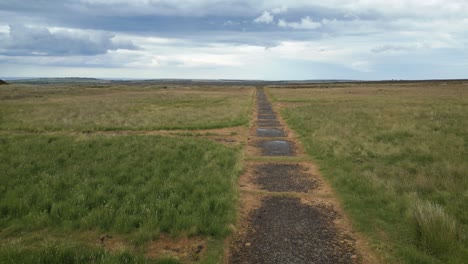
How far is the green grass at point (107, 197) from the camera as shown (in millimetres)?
6598

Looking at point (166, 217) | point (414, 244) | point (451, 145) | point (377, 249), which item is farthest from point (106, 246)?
point (451, 145)

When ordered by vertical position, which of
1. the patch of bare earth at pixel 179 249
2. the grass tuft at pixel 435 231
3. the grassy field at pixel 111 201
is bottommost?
the patch of bare earth at pixel 179 249

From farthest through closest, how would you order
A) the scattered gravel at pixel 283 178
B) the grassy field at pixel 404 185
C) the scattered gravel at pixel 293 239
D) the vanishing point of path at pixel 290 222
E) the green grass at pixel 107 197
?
1. the scattered gravel at pixel 283 178
2. the green grass at pixel 107 197
3. the grassy field at pixel 404 185
4. the vanishing point of path at pixel 290 222
5. the scattered gravel at pixel 293 239

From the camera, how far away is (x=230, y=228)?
7.10m

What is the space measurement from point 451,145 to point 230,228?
44.2ft

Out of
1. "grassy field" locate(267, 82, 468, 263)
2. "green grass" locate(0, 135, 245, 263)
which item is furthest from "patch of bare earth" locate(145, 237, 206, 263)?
"grassy field" locate(267, 82, 468, 263)

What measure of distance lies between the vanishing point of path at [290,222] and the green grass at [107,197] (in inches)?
21.9

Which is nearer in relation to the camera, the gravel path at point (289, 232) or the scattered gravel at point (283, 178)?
the gravel path at point (289, 232)

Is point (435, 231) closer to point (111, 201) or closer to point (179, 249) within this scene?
point (179, 249)

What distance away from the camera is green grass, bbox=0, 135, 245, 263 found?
21.6 feet

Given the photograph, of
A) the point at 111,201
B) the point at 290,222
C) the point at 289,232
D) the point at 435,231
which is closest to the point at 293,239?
the point at 289,232

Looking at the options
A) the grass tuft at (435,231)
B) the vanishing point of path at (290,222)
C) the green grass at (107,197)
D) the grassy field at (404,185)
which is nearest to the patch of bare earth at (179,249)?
the green grass at (107,197)

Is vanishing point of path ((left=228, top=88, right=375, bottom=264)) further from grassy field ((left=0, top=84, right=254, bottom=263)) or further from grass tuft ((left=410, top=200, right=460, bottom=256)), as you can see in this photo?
grass tuft ((left=410, top=200, right=460, bottom=256))

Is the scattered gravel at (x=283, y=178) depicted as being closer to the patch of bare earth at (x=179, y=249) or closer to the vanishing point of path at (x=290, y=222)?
the vanishing point of path at (x=290, y=222)
